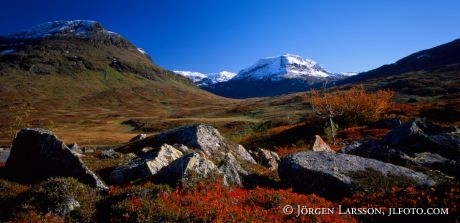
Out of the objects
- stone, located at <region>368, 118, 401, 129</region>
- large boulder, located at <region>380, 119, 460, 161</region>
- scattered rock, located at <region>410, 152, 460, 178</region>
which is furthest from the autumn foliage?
scattered rock, located at <region>410, 152, 460, 178</region>

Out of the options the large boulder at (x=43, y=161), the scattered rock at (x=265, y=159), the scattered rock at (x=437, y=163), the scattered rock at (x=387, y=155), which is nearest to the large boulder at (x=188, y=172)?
the large boulder at (x=43, y=161)

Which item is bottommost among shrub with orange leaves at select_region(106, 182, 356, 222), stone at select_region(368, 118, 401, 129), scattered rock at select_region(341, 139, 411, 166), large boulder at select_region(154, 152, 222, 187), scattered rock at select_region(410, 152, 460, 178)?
stone at select_region(368, 118, 401, 129)

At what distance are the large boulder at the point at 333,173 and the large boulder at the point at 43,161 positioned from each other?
7.79 metres

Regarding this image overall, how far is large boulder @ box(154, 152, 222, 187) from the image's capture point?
585 inches

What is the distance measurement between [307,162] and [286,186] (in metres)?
1.36

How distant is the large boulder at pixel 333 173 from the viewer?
49.9 feet

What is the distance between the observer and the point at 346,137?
140 ft

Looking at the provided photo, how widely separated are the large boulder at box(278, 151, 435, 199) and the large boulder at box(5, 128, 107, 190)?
7.79 meters

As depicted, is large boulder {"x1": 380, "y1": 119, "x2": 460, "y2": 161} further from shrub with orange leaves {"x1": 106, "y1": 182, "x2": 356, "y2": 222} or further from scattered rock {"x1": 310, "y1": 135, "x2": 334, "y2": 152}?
shrub with orange leaves {"x1": 106, "y1": 182, "x2": 356, "y2": 222}

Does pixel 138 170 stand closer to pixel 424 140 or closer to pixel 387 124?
pixel 424 140

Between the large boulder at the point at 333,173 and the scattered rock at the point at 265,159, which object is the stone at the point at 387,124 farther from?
the large boulder at the point at 333,173

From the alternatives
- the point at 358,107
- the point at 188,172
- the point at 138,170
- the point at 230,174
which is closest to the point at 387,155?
the point at 230,174

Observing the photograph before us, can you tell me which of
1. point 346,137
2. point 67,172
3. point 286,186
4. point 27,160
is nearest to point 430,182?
point 286,186

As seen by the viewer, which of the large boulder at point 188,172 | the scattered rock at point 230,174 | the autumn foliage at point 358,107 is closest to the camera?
the large boulder at point 188,172
